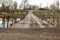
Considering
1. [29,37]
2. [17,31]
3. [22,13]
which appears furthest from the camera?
[22,13]

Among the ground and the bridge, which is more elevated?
the bridge

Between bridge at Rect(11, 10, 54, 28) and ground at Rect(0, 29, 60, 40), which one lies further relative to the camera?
bridge at Rect(11, 10, 54, 28)

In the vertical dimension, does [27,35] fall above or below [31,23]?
below

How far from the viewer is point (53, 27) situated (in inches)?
173

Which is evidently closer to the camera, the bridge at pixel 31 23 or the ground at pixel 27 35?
the ground at pixel 27 35

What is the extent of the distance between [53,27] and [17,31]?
118 cm

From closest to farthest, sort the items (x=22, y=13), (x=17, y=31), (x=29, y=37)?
(x=29, y=37) < (x=17, y=31) < (x=22, y=13)

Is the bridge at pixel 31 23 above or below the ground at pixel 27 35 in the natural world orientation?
above

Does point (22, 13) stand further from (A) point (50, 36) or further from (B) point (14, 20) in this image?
(A) point (50, 36)

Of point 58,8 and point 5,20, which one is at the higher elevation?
point 58,8

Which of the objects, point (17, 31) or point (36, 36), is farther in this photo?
point (17, 31)

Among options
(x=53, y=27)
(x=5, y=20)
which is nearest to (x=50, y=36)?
(x=53, y=27)

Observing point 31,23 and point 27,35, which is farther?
point 31,23

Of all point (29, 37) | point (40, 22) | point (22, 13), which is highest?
point (22, 13)
